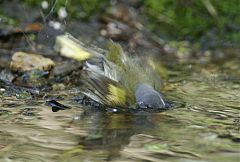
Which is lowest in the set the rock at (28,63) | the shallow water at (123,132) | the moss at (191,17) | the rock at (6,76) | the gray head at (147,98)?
the shallow water at (123,132)

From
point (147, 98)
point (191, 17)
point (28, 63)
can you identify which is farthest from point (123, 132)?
point (191, 17)

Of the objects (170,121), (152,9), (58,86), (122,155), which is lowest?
(122,155)

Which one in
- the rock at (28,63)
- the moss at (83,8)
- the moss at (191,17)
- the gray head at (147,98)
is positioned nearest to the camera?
the gray head at (147,98)

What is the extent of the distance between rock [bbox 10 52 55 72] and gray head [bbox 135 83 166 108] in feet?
3.70

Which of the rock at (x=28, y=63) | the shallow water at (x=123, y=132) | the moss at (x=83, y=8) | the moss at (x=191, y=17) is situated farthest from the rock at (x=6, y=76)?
the moss at (x=191, y=17)

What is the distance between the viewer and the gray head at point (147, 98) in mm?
2826

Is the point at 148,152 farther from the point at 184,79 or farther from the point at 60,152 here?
the point at 184,79

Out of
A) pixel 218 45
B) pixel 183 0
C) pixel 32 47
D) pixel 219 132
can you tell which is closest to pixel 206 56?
pixel 218 45

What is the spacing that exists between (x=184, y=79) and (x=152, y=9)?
5.18 feet

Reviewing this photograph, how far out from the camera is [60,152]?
7.07 feet

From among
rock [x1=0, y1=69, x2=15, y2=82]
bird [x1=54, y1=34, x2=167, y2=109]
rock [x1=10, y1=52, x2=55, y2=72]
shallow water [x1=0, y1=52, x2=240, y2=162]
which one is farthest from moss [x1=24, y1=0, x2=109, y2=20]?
shallow water [x1=0, y1=52, x2=240, y2=162]

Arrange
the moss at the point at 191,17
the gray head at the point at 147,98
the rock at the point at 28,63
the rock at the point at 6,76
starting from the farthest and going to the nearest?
the moss at the point at 191,17, the rock at the point at 28,63, the rock at the point at 6,76, the gray head at the point at 147,98

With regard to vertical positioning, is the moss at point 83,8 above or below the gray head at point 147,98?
above

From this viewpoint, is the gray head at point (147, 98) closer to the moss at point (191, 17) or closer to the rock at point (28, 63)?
the rock at point (28, 63)
